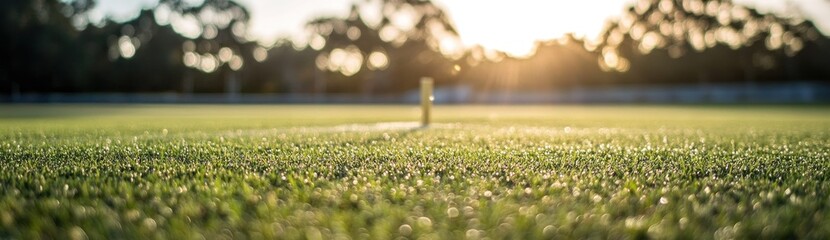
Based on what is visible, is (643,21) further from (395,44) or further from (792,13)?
(395,44)

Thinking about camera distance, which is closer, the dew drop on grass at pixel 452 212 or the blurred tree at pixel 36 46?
the dew drop on grass at pixel 452 212

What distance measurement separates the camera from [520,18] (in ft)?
102

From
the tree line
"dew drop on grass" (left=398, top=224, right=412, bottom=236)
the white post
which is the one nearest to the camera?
"dew drop on grass" (left=398, top=224, right=412, bottom=236)

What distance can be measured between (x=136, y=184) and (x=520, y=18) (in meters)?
29.9

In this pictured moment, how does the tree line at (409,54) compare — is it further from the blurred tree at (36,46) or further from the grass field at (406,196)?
the grass field at (406,196)

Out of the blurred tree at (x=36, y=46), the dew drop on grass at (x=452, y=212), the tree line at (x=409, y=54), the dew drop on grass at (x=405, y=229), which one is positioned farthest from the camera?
the tree line at (x=409, y=54)

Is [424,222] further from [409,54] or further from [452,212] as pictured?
[409,54]

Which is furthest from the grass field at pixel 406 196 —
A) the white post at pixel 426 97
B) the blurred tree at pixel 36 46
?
the blurred tree at pixel 36 46

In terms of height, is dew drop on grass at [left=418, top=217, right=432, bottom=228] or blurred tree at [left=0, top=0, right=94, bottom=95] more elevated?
blurred tree at [left=0, top=0, right=94, bottom=95]

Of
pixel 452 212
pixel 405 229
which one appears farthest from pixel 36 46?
pixel 405 229

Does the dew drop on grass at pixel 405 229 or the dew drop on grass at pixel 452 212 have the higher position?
the dew drop on grass at pixel 405 229

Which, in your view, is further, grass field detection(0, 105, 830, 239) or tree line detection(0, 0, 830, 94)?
tree line detection(0, 0, 830, 94)

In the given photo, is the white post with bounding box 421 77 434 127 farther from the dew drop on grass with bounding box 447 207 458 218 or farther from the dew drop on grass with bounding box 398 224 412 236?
the dew drop on grass with bounding box 398 224 412 236

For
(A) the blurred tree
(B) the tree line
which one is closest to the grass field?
(A) the blurred tree
